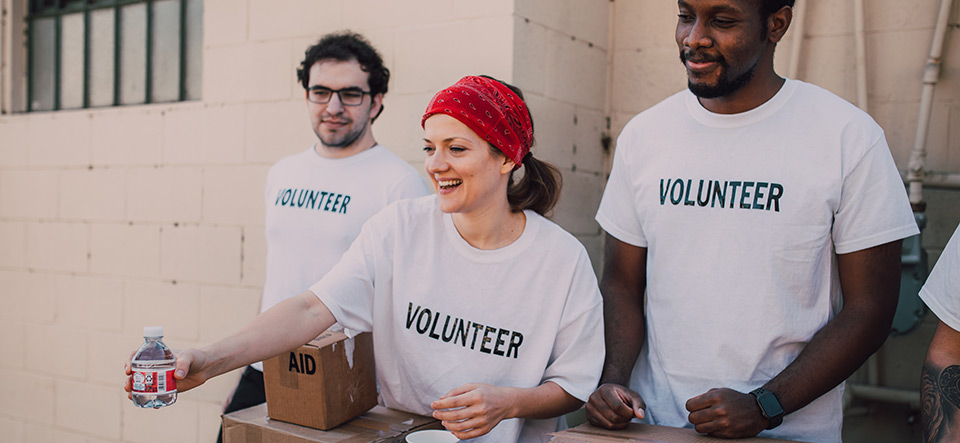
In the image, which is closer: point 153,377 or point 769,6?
point 153,377

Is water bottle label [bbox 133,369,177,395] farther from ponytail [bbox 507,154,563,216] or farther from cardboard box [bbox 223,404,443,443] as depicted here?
ponytail [bbox 507,154,563,216]

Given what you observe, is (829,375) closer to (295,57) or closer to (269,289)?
(269,289)

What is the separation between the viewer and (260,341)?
178cm

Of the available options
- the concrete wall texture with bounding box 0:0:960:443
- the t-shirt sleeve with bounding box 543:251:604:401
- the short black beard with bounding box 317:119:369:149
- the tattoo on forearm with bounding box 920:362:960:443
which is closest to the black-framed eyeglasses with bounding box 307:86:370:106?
the short black beard with bounding box 317:119:369:149

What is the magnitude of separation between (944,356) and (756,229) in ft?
1.54

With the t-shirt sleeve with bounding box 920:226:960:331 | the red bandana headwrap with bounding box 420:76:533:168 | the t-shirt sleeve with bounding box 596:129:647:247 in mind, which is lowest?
the t-shirt sleeve with bounding box 920:226:960:331

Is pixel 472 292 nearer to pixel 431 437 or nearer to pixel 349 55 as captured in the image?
pixel 431 437

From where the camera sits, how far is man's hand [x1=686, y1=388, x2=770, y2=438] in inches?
67.7

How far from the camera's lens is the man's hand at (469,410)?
1.71 metres

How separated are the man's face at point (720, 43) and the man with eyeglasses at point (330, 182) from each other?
3.51 feet

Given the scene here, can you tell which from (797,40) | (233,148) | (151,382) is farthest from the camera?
(233,148)

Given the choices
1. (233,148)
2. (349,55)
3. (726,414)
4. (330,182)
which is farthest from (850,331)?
(233,148)

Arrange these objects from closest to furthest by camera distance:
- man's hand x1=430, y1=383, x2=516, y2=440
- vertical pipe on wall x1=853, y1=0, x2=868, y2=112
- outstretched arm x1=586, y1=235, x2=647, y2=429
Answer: man's hand x1=430, y1=383, x2=516, y2=440 → outstretched arm x1=586, y1=235, x2=647, y2=429 → vertical pipe on wall x1=853, y1=0, x2=868, y2=112

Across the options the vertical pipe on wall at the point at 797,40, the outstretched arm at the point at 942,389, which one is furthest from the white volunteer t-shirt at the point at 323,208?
the outstretched arm at the point at 942,389
